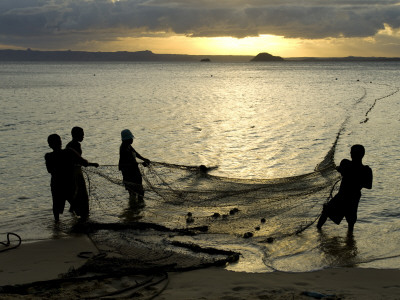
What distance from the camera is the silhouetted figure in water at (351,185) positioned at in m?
6.60


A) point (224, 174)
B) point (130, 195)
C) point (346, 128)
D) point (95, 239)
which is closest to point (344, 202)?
point (95, 239)

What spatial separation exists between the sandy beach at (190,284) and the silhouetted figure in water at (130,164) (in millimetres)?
2263

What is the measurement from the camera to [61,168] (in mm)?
7078

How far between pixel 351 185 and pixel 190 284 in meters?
2.83

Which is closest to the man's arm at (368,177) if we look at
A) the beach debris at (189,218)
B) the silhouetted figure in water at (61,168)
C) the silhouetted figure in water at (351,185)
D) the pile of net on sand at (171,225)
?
the silhouetted figure in water at (351,185)

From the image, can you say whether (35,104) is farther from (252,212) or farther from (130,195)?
(252,212)

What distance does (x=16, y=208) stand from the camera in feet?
29.8

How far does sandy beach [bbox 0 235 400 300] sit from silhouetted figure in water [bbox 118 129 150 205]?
7.42 ft

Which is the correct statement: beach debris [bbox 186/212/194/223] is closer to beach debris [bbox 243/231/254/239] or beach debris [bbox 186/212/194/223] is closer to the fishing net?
the fishing net

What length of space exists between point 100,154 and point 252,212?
25.8 ft

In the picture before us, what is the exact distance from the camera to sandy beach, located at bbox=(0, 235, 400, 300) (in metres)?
4.71

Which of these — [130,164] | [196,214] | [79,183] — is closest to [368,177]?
[196,214]

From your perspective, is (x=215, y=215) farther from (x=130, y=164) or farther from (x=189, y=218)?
(x=130, y=164)

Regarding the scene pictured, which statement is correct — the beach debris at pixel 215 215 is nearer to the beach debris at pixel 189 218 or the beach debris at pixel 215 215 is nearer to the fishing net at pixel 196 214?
the fishing net at pixel 196 214
